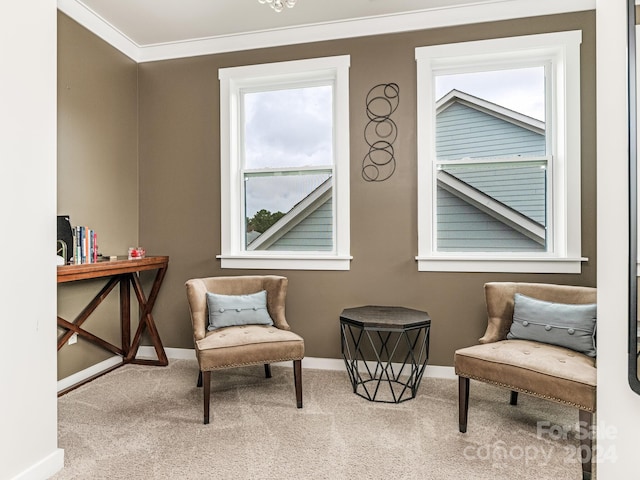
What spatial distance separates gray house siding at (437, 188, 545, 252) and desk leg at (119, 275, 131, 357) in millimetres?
2697

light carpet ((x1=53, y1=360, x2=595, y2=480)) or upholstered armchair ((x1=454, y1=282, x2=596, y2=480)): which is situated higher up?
upholstered armchair ((x1=454, y1=282, x2=596, y2=480))

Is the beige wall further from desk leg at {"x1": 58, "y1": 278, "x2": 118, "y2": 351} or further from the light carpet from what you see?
the light carpet

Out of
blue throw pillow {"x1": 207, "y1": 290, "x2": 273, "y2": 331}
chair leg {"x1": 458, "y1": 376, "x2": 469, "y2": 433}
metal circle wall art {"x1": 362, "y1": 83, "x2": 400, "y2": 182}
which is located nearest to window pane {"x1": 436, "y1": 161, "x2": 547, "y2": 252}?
metal circle wall art {"x1": 362, "y1": 83, "x2": 400, "y2": 182}

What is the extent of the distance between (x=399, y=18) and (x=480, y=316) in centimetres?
240

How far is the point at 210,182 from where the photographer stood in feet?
11.4

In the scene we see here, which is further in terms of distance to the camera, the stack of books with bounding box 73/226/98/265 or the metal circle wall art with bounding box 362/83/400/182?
the metal circle wall art with bounding box 362/83/400/182

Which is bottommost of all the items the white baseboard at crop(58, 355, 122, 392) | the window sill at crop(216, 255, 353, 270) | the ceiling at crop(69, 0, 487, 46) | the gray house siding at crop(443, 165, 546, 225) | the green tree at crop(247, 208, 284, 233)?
the white baseboard at crop(58, 355, 122, 392)

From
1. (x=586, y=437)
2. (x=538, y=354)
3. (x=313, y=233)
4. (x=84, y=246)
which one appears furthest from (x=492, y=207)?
(x=84, y=246)

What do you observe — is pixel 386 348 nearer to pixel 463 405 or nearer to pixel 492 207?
pixel 463 405

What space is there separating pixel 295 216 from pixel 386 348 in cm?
133

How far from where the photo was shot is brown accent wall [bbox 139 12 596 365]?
2955 millimetres

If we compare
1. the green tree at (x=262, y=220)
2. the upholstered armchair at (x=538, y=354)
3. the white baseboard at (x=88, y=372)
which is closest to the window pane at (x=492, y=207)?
the upholstered armchair at (x=538, y=354)
